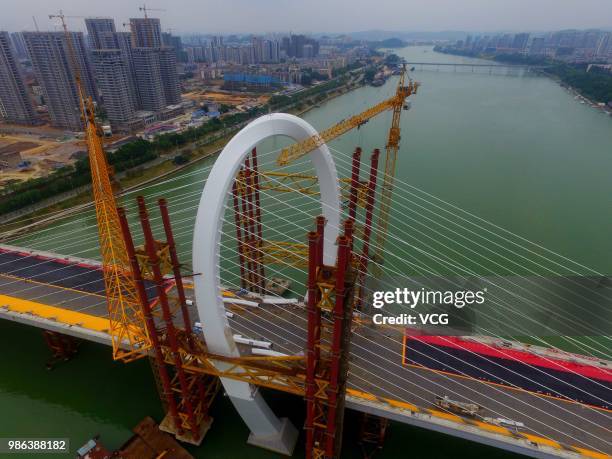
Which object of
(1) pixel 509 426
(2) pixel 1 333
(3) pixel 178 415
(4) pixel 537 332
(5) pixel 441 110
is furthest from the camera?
(5) pixel 441 110

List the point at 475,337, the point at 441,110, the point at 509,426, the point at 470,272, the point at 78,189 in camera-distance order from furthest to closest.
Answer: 1. the point at 441,110
2. the point at 78,189
3. the point at 470,272
4. the point at 475,337
5. the point at 509,426

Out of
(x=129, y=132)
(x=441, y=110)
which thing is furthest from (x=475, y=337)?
(x=441, y=110)

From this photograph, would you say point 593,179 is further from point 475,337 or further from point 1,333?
point 1,333

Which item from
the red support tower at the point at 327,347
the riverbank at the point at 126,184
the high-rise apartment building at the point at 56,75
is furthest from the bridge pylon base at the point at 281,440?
the high-rise apartment building at the point at 56,75

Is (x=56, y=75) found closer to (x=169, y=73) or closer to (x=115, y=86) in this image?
(x=115, y=86)

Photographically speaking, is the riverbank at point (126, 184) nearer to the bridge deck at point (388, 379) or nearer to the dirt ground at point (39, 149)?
the bridge deck at point (388, 379)

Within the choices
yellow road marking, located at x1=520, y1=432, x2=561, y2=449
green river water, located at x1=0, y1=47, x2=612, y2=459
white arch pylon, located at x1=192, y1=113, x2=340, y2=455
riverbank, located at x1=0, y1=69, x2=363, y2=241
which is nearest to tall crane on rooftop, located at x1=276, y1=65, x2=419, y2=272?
green river water, located at x1=0, y1=47, x2=612, y2=459

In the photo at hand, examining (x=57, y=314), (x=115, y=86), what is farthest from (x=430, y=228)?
(x=115, y=86)

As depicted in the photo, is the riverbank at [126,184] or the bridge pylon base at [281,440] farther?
the riverbank at [126,184]
